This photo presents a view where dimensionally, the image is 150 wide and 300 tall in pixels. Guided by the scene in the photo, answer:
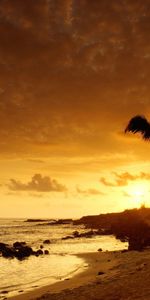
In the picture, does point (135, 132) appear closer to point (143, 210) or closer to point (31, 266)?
point (31, 266)

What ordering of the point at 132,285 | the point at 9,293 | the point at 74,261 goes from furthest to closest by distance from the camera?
the point at 74,261 → the point at 9,293 → the point at 132,285

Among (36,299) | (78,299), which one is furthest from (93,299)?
(36,299)

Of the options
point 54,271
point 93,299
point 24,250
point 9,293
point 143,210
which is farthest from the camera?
point 143,210

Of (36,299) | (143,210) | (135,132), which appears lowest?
(36,299)

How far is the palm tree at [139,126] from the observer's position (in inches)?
1025

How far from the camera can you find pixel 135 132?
2633 centimetres

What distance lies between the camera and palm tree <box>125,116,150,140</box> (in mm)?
26047

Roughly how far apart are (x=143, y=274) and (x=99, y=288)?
3.35 meters

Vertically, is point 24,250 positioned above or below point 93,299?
above

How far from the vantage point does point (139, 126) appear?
26.2m

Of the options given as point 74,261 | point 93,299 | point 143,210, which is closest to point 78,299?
point 93,299

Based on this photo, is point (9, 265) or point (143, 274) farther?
point (9, 265)

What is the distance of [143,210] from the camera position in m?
162

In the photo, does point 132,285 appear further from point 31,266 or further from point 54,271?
point 31,266
